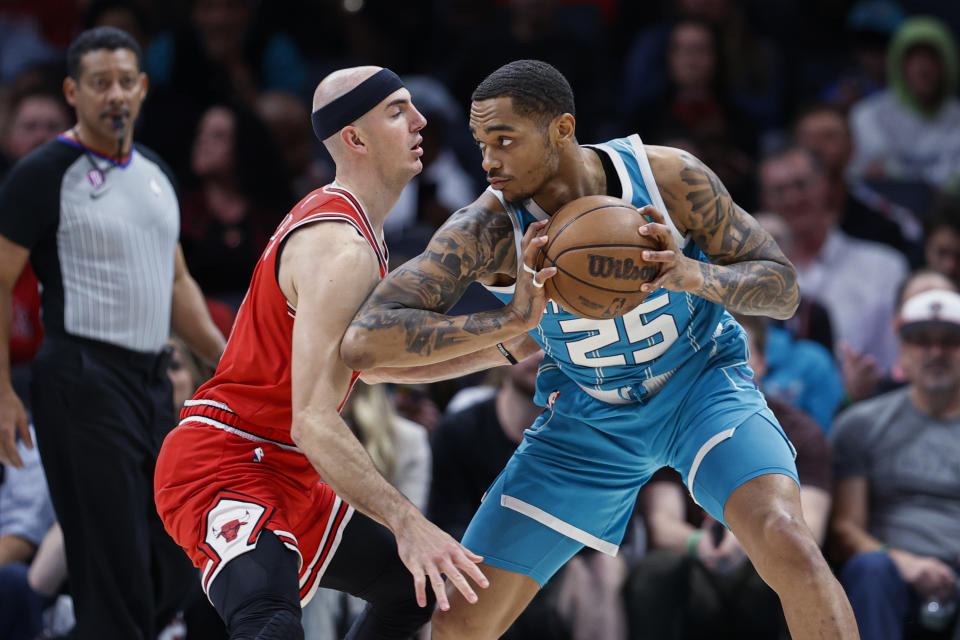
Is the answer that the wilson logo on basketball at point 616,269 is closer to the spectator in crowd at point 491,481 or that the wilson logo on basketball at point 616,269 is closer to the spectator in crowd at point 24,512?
the spectator in crowd at point 491,481

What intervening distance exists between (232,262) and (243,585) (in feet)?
14.6

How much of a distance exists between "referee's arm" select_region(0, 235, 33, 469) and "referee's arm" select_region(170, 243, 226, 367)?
67cm

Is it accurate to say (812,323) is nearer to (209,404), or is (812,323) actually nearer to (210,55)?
(209,404)

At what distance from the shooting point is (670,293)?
4219 mm

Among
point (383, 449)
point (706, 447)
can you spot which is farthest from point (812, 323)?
point (706, 447)

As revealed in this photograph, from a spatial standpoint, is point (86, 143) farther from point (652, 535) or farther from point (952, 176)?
point (952, 176)

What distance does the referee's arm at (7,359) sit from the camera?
5.05 metres

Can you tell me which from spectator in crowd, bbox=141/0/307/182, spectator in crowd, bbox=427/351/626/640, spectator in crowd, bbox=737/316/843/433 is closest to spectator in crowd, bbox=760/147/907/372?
spectator in crowd, bbox=737/316/843/433

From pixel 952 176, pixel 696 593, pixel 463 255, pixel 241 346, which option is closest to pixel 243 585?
pixel 241 346

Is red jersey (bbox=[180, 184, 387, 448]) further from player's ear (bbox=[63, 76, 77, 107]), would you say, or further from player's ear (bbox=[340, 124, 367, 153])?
player's ear (bbox=[63, 76, 77, 107])

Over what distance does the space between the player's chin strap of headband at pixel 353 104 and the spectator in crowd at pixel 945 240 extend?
480cm

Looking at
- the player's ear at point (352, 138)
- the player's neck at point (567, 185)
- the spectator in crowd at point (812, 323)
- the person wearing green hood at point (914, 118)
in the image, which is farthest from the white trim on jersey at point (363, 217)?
the person wearing green hood at point (914, 118)

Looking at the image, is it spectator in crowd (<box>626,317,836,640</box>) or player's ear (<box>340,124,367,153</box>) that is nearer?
player's ear (<box>340,124,367,153</box>)

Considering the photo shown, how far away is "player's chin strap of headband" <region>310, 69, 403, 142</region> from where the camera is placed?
4125 millimetres
